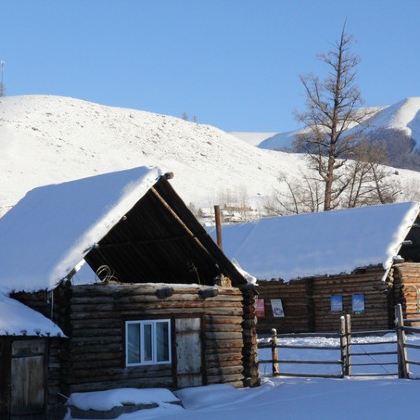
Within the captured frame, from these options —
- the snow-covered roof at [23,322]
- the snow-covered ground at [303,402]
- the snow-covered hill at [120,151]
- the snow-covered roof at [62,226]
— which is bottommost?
the snow-covered ground at [303,402]

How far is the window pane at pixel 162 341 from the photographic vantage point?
62.0 ft

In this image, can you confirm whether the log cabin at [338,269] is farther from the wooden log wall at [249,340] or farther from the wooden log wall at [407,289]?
the wooden log wall at [249,340]

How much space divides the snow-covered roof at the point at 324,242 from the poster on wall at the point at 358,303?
1.03m

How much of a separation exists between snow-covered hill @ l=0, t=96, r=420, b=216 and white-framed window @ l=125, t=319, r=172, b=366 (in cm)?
6755

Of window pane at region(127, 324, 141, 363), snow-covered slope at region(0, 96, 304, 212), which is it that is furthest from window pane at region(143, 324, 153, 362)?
snow-covered slope at region(0, 96, 304, 212)

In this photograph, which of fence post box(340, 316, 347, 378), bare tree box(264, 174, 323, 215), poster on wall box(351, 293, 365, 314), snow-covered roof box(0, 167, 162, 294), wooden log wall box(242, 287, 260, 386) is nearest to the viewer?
snow-covered roof box(0, 167, 162, 294)

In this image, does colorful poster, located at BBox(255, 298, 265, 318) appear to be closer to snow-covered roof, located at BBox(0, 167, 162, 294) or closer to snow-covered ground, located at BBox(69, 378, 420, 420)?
snow-covered ground, located at BBox(69, 378, 420, 420)

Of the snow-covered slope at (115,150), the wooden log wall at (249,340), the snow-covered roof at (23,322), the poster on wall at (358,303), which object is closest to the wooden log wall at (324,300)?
the poster on wall at (358,303)

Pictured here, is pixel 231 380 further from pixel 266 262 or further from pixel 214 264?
pixel 266 262

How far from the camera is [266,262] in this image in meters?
34.1

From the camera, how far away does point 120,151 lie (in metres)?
120

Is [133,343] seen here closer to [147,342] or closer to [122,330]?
[147,342]

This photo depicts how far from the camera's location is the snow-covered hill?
103075mm

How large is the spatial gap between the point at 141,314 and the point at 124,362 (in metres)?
1.13
